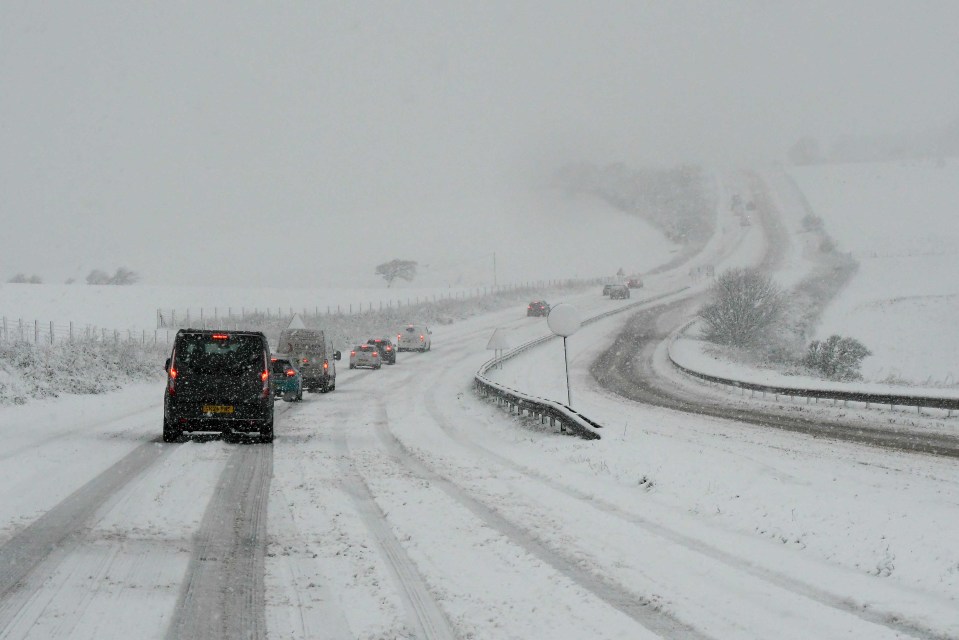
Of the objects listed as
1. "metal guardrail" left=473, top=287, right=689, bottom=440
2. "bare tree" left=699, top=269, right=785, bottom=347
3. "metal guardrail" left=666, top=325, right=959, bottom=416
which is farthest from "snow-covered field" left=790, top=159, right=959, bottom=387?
"metal guardrail" left=473, top=287, right=689, bottom=440

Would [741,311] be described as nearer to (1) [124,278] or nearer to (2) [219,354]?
(2) [219,354]

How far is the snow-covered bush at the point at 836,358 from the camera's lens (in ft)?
148

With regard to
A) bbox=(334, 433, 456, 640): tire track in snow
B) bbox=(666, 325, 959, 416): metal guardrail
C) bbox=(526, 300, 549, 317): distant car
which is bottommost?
bbox=(666, 325, 959, 416): metal guardrail

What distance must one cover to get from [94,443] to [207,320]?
47432 millimetres

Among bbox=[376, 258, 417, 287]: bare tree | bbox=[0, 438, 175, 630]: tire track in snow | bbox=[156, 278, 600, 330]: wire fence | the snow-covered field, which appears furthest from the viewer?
bbox=[376, 258, 417, 287]: bare tree

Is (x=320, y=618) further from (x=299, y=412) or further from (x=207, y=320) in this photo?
(x=207, y=320)

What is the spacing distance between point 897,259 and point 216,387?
9946 centimetres

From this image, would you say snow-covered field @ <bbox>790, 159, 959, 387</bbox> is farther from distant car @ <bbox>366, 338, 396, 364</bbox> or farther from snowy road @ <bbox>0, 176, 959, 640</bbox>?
snowy road @ <bbox>0, 176, 959, 640</bbox>

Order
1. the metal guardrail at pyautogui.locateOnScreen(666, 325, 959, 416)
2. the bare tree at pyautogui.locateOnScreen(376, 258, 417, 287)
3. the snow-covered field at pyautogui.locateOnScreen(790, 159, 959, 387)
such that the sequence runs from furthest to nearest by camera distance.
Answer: the bare tree at pyautogui.locateOnScreen(376, 258, 417, 287) < the snow-covered field at pyautogui.locateOnScreen(790, 159, 959, 387) < the metal guardrail at pyautogui.locateOnScreen(666, 325, 959, 416)

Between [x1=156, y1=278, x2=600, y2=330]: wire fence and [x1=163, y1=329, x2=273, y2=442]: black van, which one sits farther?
[x1=156, y1=278, x2=600, y2=330]: wire fence

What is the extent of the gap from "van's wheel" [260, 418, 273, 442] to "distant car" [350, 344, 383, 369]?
1002 inches

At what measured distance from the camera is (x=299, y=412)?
2259cm

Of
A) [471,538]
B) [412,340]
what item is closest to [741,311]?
[412,340]

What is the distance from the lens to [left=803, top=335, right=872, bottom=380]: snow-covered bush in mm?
45188
